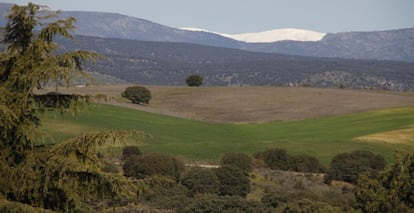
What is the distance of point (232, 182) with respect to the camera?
3919cm

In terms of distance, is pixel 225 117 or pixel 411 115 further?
pixel 225 117

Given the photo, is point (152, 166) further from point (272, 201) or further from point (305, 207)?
point (305, 207)

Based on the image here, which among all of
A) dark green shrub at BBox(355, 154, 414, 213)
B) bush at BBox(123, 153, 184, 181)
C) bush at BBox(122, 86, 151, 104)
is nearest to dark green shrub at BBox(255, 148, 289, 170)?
bush at BBox(123, 153, 184, 181)

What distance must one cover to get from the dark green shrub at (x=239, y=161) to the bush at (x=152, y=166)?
368 centimetres

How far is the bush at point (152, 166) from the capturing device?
4066 cm

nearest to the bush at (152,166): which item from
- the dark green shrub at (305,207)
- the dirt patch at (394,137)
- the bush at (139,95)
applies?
the dark green shrub at (305,207)

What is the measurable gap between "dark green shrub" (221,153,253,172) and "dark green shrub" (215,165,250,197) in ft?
11.0

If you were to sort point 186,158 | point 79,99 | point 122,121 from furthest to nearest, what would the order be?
point 122,121 → point 186,158 → point 79,99

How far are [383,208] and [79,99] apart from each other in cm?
1321

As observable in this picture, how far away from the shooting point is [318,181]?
1759 inches

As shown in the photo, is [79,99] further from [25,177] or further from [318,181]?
[318,181]

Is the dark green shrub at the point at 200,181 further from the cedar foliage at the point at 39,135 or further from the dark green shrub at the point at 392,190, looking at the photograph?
the cedar foliage at the point at 39,135

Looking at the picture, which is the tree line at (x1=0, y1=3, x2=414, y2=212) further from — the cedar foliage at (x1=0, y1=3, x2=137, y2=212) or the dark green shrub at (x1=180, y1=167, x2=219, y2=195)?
the dark green shrub at (x1=180, y1=167, x2=219, y2=195)

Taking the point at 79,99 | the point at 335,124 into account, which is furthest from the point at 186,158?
the point at 79,99
